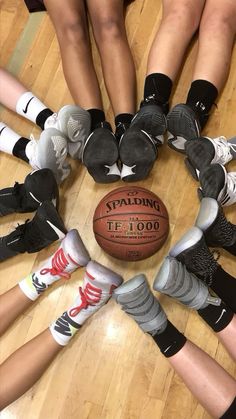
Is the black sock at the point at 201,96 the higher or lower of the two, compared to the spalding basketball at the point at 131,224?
higher

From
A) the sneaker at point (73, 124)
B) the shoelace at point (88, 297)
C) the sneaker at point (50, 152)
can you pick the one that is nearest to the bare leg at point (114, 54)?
the sneaker at point (73, 124)

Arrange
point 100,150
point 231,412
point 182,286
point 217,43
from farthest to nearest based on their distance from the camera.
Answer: point 217,43, point 100,150, point 182,286, point 231,412

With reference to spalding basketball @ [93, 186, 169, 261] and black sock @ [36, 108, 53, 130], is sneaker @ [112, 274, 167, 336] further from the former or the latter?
black sock @ [36, 108, 53, 130]

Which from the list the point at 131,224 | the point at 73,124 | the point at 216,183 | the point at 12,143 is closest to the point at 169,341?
the point at 131,224

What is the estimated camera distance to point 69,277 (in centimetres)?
151

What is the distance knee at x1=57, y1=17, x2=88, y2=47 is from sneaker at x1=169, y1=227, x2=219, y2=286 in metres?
0.80

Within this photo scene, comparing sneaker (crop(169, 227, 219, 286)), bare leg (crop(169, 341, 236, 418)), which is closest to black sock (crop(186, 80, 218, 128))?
sneaker (crop(169, 227, 219, 286))

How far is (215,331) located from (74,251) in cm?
49

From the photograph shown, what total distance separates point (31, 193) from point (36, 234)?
0.13 meters

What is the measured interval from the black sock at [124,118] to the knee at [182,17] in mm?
342

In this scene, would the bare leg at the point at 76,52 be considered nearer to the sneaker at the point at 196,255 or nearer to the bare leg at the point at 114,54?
the bare leg at the point at 114,54

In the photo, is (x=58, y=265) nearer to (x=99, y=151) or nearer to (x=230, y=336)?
(x=99, y=151)

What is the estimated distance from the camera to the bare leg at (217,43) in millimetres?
1536

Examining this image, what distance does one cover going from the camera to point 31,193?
144 cm
